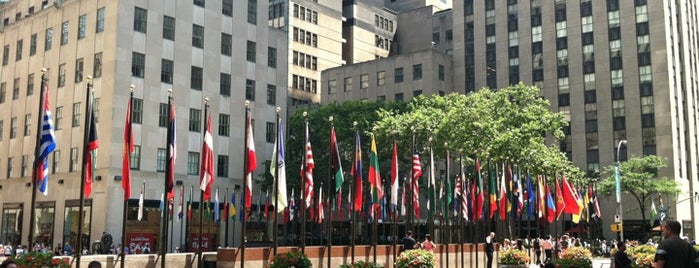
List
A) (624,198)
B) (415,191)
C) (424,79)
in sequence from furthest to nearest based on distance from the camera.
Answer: (424,79)
(624,198)
(415,191)

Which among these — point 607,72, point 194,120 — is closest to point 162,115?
point 194,120

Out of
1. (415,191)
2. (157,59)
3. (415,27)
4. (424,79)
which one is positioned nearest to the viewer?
(415,191)

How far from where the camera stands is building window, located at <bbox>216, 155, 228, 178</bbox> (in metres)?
67.2

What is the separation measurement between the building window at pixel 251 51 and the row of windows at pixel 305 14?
38.0m

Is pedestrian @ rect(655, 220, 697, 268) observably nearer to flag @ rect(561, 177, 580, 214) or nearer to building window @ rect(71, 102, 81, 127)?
flag @ rect(561, 177, 580, 214)

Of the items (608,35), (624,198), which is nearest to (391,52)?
(608,35)

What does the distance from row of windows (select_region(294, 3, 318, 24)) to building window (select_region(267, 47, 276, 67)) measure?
35507 mm

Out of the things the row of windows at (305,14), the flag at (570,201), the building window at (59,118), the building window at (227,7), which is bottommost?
the flag at (570,201)

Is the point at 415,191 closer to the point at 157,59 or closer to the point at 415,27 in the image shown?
the point at 157,59

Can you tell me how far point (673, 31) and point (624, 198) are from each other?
2239cm

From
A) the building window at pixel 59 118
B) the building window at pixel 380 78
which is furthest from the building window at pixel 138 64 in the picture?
the building window at pixel 380 78

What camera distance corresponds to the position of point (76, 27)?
63.8 meters

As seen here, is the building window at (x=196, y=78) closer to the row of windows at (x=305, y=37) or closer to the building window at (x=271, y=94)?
the building window at (x=271, y=94)

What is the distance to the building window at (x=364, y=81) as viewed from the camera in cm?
10525
